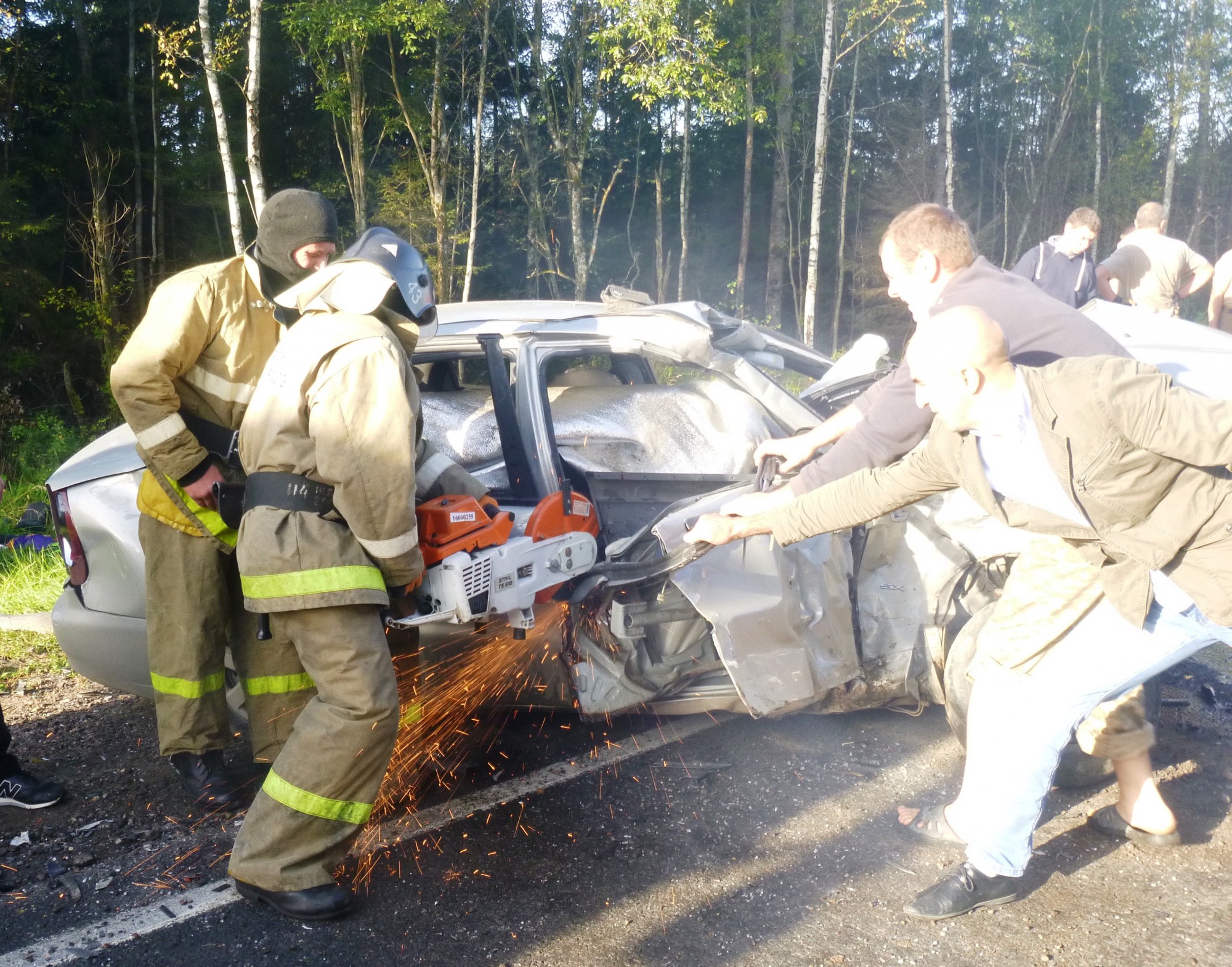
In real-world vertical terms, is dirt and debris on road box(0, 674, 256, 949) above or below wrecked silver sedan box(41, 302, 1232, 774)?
below

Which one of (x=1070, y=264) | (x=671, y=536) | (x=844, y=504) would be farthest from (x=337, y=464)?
(x=1070, y=264)

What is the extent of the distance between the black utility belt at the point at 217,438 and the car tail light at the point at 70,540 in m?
0.63

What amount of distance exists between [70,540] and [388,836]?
5.13 feet

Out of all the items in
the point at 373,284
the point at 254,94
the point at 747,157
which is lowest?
the point at 373,284

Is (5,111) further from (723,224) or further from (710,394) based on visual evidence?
(723,224)

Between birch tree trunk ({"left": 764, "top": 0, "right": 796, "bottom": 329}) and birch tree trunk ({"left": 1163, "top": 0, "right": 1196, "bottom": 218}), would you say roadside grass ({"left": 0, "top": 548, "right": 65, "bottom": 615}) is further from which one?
birch tree trunk ({"left": 1163, "top": 0, "right": 1196, "bottom": 218})

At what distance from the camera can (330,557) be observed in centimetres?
254

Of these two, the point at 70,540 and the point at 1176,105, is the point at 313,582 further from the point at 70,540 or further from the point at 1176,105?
the point at 1176,105

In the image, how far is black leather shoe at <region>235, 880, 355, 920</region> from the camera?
2.51 m

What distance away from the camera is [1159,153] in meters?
28.5

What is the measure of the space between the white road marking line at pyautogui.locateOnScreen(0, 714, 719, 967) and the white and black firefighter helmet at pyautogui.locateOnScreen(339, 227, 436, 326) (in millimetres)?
1545

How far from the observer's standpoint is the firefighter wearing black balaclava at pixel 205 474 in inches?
118

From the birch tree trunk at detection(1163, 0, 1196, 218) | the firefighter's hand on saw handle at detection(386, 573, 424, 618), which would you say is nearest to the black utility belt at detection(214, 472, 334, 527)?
the firefighter's hand on saw handle at detection(386, 573, 424, 618)

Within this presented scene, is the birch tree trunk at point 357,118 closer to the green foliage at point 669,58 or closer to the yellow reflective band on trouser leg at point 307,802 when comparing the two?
the green foliage at point 669,58
